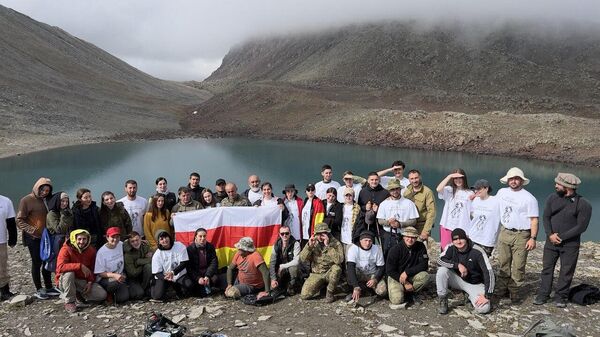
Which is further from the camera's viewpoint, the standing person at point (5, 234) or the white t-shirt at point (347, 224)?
the white t-shirt at point (347, 224)

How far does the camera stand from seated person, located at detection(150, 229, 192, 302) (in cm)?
811

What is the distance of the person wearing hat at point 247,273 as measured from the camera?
8.26 metres

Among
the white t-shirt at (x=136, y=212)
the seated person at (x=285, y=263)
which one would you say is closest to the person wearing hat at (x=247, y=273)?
the seated person at (x=285, y=263)

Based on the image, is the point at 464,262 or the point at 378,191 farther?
the point at 378,191

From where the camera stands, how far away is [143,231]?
9375 mm

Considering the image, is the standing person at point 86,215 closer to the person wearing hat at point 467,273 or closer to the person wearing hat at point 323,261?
the person wearing hat at point 323,261

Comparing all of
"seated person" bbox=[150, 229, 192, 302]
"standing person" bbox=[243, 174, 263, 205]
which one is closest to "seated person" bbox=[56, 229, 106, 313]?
"seated person" bbox=[150, 229, 192, 302]

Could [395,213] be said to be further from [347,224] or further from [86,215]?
[86,215]

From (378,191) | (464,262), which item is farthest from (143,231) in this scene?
(464,262)

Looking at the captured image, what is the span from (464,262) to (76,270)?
6.18 metres

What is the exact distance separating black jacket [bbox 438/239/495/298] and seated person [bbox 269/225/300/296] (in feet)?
8.18

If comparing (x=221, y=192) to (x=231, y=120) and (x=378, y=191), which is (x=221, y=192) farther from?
(x=231, y=120)

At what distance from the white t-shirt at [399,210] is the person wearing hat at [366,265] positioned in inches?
26.5

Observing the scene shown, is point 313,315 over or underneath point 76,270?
underneath
